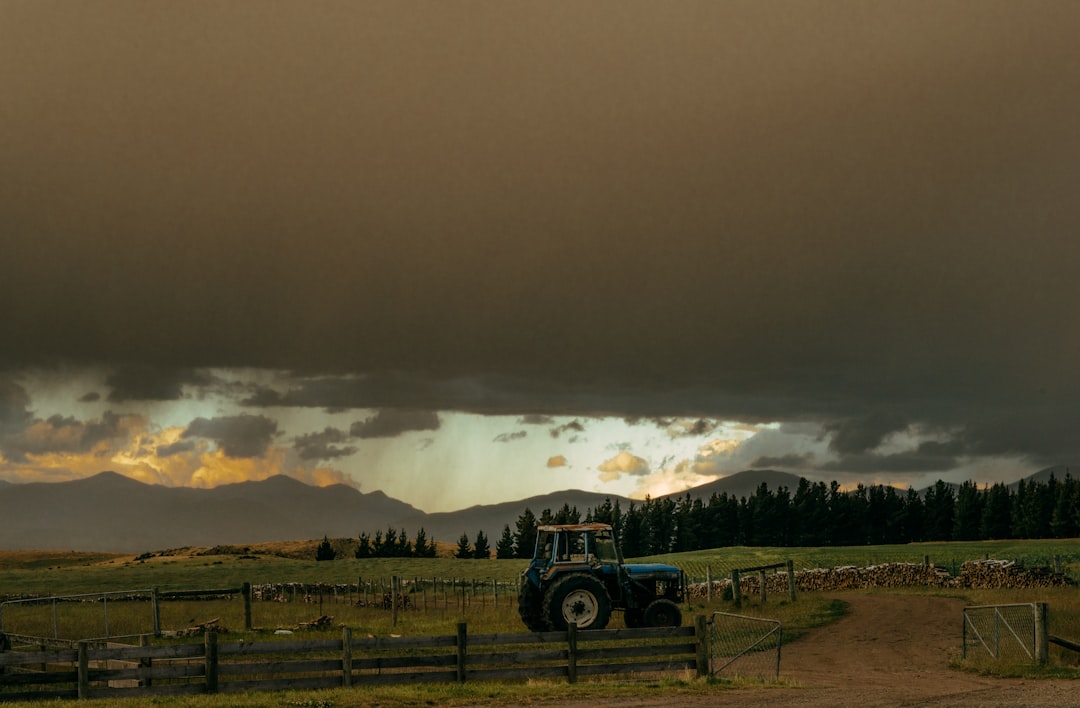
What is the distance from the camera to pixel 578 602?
1081 inches

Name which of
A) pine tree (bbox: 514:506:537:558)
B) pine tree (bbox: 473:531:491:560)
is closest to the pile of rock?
pine tree (bbox: 514:506:537:558)

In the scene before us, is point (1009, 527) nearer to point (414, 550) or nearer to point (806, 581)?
point (414, 550)

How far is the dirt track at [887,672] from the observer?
18.1 metres

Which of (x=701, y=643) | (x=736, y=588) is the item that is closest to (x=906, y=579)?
(x=736, y=588)

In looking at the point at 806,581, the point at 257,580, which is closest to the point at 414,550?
the point at 257,580

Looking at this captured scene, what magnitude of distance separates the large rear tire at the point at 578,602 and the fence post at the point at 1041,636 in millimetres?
10477

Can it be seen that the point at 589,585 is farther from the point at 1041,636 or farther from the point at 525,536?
the point at 525,536

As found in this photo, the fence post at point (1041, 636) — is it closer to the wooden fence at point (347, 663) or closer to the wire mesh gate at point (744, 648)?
the wire mesh gate at point (744, 648)

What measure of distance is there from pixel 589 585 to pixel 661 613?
8.73 ft

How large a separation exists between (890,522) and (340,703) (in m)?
158

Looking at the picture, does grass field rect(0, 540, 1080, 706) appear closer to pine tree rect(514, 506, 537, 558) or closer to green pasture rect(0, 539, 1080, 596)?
green pasture rect(0, 539, 1080, 596)

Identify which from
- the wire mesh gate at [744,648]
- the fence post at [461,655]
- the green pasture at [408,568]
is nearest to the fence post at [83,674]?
the fence post at [461,655]

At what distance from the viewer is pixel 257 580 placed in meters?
94.6

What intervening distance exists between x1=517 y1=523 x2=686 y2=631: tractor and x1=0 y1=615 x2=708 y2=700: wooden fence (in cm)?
528
